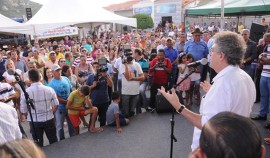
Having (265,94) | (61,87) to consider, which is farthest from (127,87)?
(265,94)

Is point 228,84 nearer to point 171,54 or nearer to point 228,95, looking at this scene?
point 228,95

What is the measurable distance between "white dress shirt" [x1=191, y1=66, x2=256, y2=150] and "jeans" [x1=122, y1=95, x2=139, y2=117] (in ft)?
11.7

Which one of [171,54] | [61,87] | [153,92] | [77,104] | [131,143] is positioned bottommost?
[131,143]

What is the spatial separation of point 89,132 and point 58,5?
15.5ft

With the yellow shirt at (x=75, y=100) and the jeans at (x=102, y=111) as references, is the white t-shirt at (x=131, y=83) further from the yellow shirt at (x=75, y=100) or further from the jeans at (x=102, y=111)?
the yellow shirt at (x=75, y=100)

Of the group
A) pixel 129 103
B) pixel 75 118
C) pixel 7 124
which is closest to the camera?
pixel 7 124

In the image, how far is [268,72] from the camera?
164 inches

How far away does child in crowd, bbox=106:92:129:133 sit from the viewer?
4.73 meters

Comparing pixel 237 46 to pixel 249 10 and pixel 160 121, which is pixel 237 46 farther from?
pixel 249 10

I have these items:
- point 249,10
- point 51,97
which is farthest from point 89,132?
point 249,10

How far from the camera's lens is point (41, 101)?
3666 mm

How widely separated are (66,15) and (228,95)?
6.85m

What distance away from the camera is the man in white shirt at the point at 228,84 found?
1619 millimetres

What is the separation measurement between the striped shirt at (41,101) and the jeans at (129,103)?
1.73 meters
